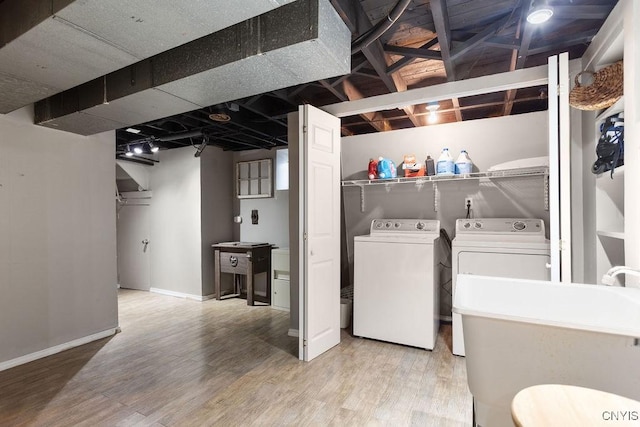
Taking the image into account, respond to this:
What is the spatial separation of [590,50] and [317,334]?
291 centimetres

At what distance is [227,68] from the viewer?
72.1 inches

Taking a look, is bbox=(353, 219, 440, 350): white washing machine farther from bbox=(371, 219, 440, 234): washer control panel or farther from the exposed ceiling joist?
the exposed ceiling joist

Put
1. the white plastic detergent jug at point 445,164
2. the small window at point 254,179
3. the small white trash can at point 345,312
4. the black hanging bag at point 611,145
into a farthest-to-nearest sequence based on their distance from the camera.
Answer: the small window at point 254,179 < the small white trash can at point 345,312 < the white plastic detergent jug at point 445,164 < the black hanging bag at point 611,145

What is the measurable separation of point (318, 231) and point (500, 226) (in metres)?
1.79

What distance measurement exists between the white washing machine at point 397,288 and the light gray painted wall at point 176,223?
9.22 feet

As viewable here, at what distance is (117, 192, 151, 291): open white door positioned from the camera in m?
5.47

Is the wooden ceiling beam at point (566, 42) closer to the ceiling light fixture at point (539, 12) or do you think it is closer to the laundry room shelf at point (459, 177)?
the ceiling light fixture at point (539, 12)

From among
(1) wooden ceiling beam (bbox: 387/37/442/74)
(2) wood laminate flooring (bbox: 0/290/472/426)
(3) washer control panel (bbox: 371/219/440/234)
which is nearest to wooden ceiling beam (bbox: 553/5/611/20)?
(1) wooden ceiling beam (bbox: 387/37/442/74)

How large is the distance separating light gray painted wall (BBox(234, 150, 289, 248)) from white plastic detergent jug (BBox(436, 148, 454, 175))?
2.33 m

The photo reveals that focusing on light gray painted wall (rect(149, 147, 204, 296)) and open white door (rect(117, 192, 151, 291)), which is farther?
open white door (rect(117, 192, 151, 291))

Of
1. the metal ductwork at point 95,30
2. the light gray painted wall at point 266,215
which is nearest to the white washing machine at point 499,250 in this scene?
the metal ductwork at point 95,30

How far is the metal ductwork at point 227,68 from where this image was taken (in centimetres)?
161

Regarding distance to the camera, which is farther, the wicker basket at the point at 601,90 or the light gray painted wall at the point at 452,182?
the light gray painted wall at the point at 452,182

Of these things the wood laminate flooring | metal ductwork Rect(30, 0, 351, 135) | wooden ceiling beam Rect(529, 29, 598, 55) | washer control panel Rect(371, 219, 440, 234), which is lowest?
the wood laminate flooring
